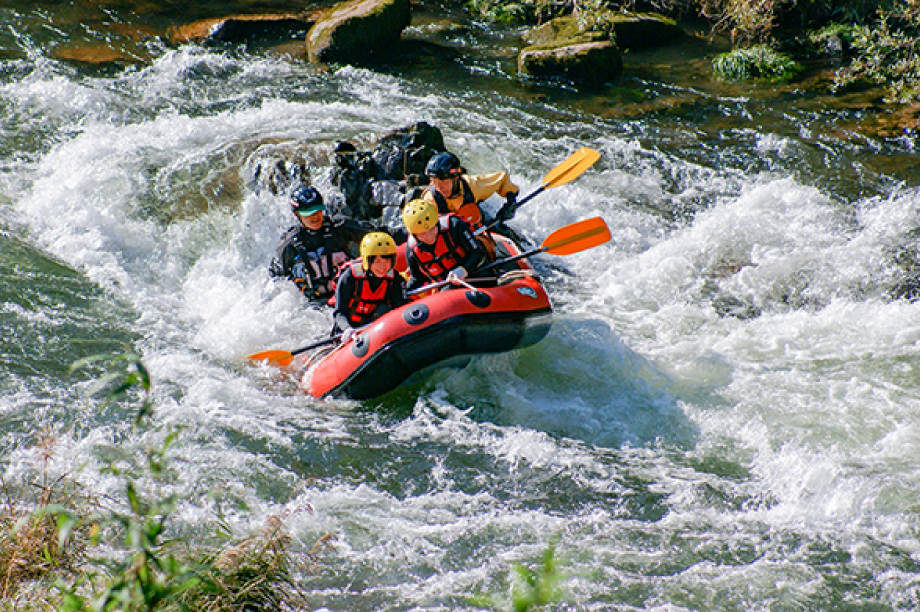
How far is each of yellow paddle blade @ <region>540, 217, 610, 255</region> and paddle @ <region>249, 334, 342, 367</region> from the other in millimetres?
1698

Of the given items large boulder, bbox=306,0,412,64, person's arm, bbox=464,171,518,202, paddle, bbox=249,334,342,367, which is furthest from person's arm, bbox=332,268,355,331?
large boulder, bbox=306,0,412,64

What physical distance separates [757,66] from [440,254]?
6.56 m

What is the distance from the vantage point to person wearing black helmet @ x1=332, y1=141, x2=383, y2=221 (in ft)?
23.1

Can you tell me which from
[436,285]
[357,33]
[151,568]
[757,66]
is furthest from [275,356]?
[757,66]

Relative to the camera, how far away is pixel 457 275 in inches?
208

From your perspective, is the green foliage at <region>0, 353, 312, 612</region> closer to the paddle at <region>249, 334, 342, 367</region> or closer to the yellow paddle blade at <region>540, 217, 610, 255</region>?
the paddle at <region>249, 334, 342, 367</region>

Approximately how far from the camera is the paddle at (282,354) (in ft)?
17.4

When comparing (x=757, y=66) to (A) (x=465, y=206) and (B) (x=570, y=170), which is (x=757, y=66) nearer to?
(B) (x=570, y=170)

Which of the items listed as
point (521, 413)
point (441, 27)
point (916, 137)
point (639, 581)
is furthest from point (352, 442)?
point (441, 27)

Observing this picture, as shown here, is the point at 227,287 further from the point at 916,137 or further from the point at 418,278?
the point at 916,137

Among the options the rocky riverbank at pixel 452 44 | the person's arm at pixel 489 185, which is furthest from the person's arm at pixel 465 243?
the rocky riverbank at pixel 452 44

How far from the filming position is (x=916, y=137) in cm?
820

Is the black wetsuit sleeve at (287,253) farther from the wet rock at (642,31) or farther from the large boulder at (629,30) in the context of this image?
the wet rock at (642,31)

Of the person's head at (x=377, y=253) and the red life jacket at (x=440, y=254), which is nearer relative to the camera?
the person's head at (x=377, y=253)
